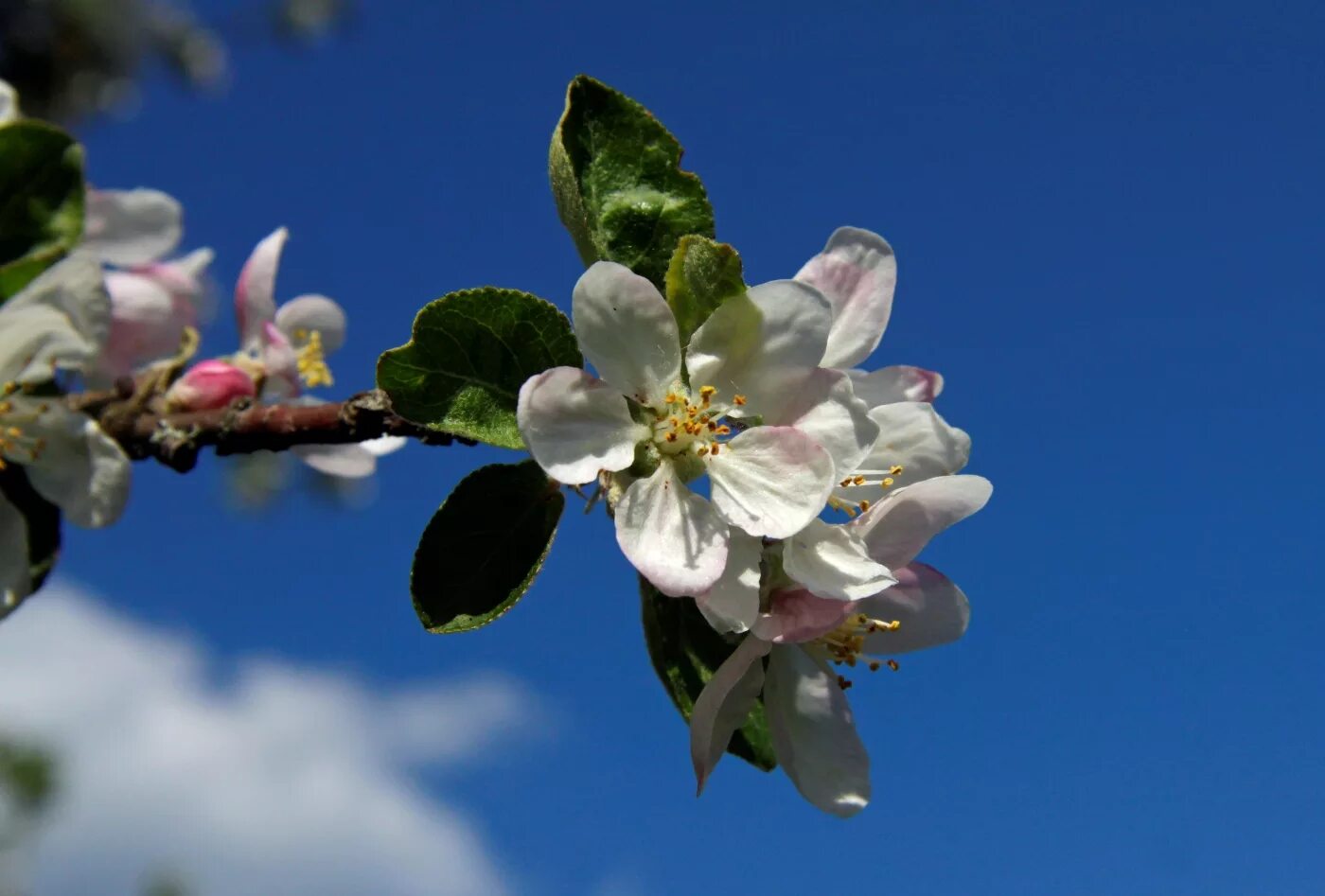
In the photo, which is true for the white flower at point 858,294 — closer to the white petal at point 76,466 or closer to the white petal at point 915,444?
the white petal at point 915,444

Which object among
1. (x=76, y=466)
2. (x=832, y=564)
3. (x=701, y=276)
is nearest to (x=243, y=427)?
(x=76, y=466)

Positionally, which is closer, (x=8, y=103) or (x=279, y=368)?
(x=8, y=103)

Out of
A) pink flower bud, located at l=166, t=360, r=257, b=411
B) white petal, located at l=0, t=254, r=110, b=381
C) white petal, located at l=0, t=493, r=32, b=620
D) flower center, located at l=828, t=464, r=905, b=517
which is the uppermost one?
flower center, located at l=828, t=464, r=905, b=517

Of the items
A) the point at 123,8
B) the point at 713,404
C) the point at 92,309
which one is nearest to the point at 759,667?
the point at 713,404

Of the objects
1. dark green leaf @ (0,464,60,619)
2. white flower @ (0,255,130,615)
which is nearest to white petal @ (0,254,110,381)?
white flower @ (0,255,130,615)

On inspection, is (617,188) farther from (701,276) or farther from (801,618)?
(801,618)

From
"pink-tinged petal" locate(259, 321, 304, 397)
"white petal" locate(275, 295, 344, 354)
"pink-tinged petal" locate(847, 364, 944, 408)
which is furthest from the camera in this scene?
"white petal" locate(275, 295, 344, 354)

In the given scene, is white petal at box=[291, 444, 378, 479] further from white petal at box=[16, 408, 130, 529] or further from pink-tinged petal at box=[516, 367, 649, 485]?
pink-tinged petal at box=[516, 367, 649, 485]
